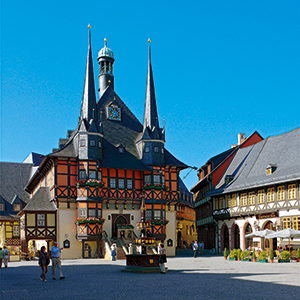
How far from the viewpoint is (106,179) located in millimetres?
47750

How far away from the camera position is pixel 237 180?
1820 inches

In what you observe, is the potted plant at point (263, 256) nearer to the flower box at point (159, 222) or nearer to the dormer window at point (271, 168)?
the dormer window at point (271, 168)

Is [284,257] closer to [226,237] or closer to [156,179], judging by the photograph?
[226,237]

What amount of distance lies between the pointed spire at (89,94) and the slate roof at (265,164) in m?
14.8

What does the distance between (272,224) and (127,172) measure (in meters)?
15.6

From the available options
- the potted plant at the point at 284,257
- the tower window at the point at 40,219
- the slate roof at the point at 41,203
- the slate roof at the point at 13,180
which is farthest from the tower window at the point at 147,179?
the slate roof at the point at 13,180

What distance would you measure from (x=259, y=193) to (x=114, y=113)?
1882 cm

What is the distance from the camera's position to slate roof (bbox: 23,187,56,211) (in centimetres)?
4672

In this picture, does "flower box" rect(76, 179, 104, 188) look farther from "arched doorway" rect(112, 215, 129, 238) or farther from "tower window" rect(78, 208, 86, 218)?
"arched doorway" rect(112, 215, 129, 238)

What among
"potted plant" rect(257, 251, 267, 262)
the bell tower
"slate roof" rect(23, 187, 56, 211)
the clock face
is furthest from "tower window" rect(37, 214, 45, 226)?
"potted plant" rect(257, 251, 267, 262)

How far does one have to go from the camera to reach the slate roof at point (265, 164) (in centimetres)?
3938

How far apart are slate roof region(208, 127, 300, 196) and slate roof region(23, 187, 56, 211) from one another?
16.2 metres

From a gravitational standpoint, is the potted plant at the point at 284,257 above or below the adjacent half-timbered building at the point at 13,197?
below

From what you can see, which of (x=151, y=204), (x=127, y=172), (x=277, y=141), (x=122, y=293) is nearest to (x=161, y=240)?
(x=151, y=204)
